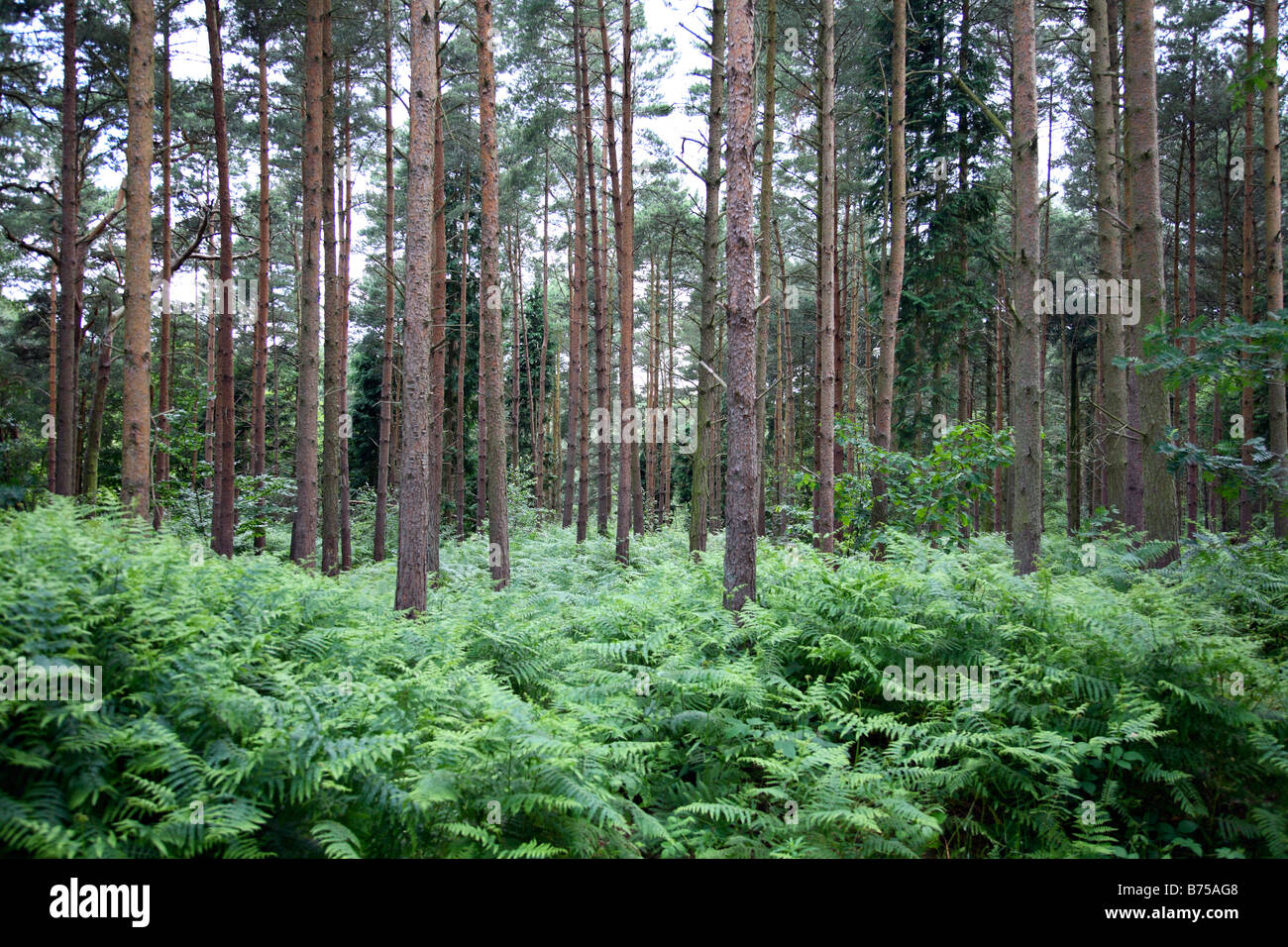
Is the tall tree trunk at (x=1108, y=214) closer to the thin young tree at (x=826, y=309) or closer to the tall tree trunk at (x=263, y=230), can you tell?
the thin young tree at (x=826, y=309)

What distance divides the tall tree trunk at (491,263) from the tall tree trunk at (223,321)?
206 inches

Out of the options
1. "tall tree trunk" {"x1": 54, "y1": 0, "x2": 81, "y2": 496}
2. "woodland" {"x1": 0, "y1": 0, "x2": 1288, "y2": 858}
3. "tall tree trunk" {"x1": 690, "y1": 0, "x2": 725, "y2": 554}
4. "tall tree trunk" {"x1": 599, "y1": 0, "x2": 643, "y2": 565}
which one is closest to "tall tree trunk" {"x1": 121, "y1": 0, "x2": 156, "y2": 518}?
"woodland" {"x1": 0, "y1": 0, "x2": 1288, "y2": 858}

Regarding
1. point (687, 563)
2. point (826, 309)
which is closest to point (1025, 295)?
point (826, 309)

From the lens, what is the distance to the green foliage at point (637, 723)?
379 centimetres

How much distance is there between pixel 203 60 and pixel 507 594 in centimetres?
1342

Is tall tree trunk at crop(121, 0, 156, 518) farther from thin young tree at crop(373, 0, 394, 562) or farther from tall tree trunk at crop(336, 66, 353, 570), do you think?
tall tree trunk at crop(336, 66, 353, 570)

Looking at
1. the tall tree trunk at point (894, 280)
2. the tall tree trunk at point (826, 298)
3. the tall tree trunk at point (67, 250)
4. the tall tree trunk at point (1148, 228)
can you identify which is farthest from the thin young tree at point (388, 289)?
the tall tree trunk at point (1148, 228)

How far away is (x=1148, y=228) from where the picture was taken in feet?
28.9

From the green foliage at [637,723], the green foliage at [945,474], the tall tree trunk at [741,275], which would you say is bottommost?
the green foliage at [637,723]

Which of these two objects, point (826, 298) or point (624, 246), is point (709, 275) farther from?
point (624, 246)

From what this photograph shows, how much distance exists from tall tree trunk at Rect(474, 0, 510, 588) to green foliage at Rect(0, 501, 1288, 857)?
4942 millimetres

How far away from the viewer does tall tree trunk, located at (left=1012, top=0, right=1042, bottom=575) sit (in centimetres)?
828

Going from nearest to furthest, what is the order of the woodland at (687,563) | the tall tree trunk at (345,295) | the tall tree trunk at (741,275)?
the woodland at (687,563) → the tall tree trunk at (741,275) → the tall tree trunk at (345,295)
